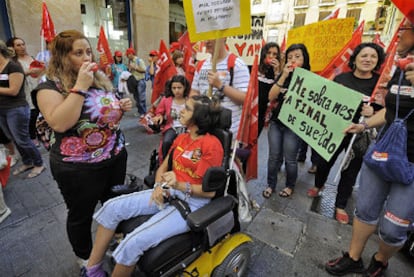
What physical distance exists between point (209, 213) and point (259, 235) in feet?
4.02

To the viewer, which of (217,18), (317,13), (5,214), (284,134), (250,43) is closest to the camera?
(217,18)

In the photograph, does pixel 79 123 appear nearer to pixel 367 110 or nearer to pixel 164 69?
pixel 367 110

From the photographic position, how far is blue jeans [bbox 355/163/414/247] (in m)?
1.53

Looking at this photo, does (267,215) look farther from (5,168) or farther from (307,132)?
(5,168)

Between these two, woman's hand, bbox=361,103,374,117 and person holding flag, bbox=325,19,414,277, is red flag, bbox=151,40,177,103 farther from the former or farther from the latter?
person holding flag, bbox=325,19,414,277

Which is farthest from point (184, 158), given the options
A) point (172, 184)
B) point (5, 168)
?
point (5, 168)

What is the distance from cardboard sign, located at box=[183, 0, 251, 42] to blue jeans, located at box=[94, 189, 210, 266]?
4.32 ft

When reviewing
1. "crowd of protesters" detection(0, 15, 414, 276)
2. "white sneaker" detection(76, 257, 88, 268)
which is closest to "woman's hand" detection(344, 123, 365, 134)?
"crowd of protesters" detection(0, 15, 414, 276)

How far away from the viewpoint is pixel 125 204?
5.47ft

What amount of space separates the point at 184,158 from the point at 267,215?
1.48 meters

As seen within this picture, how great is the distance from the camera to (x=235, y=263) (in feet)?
5.63

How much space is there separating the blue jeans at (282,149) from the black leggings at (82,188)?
1.89 meters

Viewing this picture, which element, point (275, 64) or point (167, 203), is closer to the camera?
point (167, 203)

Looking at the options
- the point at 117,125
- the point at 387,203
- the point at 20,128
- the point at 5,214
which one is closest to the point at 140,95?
the point at 20,128
